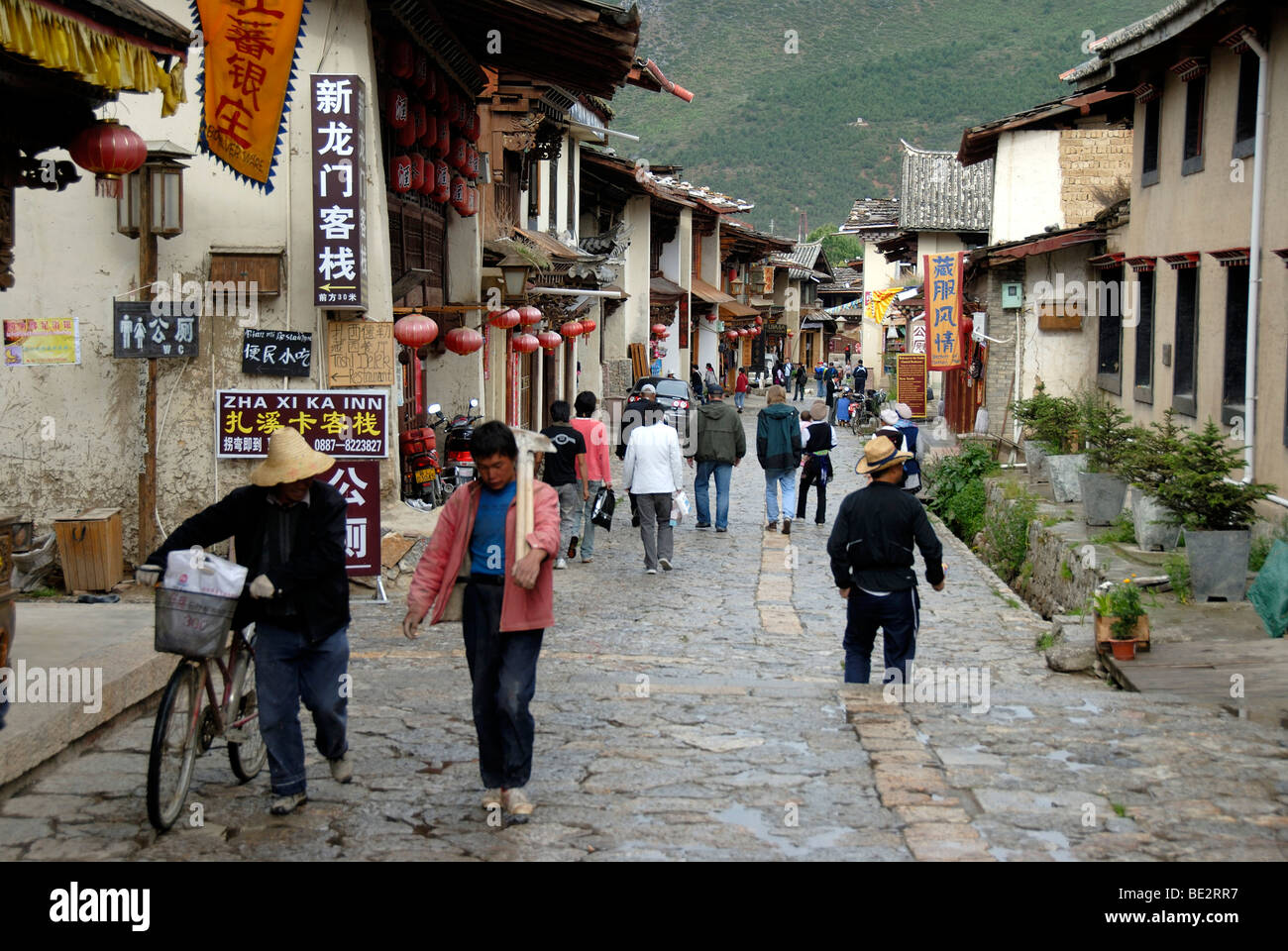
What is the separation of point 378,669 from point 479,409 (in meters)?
10.3

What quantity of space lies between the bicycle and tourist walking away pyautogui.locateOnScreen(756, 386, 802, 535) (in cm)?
1081

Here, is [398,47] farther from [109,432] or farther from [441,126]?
[109,432]

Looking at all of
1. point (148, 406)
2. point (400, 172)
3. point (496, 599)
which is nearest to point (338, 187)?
point (148, 406)

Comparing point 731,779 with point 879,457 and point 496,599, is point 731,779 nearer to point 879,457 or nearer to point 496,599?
point 496,599

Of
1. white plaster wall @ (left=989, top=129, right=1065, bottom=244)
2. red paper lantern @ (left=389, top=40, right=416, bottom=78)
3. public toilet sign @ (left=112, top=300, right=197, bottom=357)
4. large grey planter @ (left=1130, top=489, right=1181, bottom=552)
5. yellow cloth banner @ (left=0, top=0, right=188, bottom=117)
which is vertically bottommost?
large grey planter @ (left=1130, top=489, right=1181, bottom=552)

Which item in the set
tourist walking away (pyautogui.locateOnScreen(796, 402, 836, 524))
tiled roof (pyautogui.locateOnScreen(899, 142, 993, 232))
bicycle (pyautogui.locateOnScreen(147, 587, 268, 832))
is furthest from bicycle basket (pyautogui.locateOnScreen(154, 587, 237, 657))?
tiled roof (pyautogui.locateOnScreen(899, 142, 993, 232))

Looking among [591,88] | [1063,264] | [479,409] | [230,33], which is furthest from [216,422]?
[1063,264]

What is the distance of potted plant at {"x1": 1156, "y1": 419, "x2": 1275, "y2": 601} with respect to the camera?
10453mm

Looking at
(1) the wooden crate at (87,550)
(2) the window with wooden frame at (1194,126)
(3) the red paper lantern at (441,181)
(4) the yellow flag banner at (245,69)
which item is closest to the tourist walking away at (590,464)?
(3) the red paper lantern at (441,181)

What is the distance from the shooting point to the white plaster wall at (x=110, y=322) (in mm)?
11383

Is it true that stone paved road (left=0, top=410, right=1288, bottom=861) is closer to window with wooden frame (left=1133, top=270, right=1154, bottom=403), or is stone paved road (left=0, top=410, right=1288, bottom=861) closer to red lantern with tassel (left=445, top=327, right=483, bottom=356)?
red lantern with tassel (left=445, top=327, right=483, bottom=356)

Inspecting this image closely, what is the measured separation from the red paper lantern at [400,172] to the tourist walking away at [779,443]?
5.17 m

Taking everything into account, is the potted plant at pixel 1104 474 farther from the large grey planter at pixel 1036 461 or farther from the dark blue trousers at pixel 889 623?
the dark blue trousers at pixel 889 623

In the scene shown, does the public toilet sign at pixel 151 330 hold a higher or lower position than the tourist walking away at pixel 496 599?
higher
